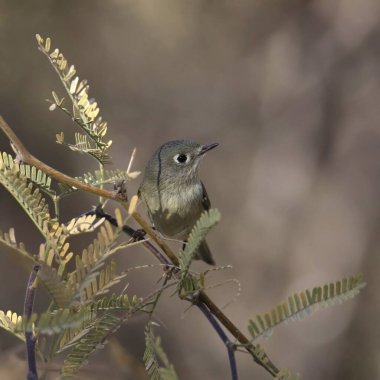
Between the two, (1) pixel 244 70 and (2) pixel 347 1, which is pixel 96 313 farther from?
(1) pixel 244 70

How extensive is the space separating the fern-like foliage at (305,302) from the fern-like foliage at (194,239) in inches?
5.9

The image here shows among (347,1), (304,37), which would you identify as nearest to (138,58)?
(304,37)

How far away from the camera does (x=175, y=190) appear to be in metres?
3.34

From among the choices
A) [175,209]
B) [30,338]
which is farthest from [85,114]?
[175,209]

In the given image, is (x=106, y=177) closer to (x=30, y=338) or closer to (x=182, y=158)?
(x=30, y=338)

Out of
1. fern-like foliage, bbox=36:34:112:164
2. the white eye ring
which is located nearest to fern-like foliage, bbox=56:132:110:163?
fern-like foliage, bbox=36:34:112:164

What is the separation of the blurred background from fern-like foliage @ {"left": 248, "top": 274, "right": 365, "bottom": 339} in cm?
439

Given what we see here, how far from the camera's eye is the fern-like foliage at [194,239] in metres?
1.05

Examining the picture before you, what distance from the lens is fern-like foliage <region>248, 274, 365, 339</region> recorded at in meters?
1.09

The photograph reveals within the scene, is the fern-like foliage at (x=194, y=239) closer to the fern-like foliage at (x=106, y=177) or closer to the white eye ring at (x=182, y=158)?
the fern-like foliage at (x=106, y=177)

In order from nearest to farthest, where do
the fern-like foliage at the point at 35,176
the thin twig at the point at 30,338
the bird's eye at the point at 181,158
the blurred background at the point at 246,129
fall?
the thin twig at the point at 30,338
the fern-like foliage at the point at 35,176
the bird's eye at the point at 181,158
the blurred background at the point at 246,129

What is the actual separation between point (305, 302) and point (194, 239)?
214mm

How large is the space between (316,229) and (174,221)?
3.74m

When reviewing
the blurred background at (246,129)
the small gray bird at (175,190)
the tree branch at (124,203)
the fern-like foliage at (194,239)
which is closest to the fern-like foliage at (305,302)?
the tree branch at (124,203)
